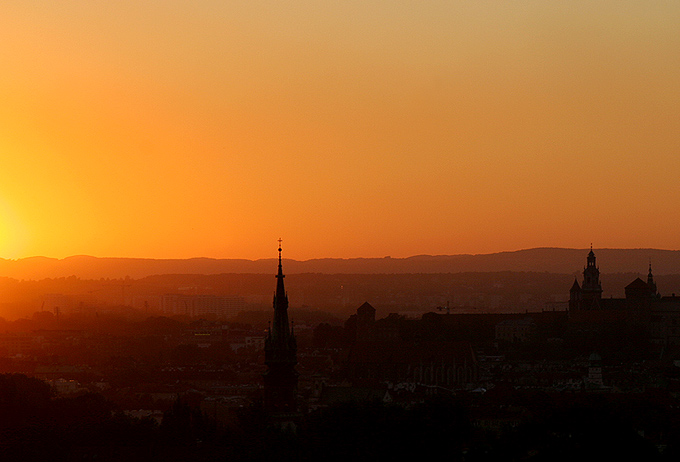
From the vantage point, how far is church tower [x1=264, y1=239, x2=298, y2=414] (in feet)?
163

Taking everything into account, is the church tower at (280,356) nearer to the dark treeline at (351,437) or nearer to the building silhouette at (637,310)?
the dark treeline at (351,437)

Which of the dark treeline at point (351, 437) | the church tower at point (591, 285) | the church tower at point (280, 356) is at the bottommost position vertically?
the dark treeline at point (351, 437)

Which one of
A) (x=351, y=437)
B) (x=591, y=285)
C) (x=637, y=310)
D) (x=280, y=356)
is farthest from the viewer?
(x=591, y=285)

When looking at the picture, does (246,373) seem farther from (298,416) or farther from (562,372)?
(298,416)

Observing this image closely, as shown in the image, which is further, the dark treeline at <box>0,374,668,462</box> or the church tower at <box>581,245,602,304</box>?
the church tower at <box>581,245,602,304</box>

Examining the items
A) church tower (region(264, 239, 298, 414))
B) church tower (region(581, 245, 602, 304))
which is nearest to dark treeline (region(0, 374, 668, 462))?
church tower (region(264, 239, 298, 414))

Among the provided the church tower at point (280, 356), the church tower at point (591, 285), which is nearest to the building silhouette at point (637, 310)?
the church tower at point (591, 285)

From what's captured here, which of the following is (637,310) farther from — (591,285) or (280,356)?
(280,356)

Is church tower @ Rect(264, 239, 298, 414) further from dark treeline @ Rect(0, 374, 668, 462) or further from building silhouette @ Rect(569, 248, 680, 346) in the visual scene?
building silhouette @ Rect(569, 248, 680, 346)

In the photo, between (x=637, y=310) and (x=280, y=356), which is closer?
(x=280, y=356)

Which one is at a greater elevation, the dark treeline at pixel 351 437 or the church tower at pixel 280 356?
the church tower at pixel 280 356

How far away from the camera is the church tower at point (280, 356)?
49.8 metres

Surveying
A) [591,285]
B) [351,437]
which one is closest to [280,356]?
[351,437]

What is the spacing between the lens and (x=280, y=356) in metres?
49.7
